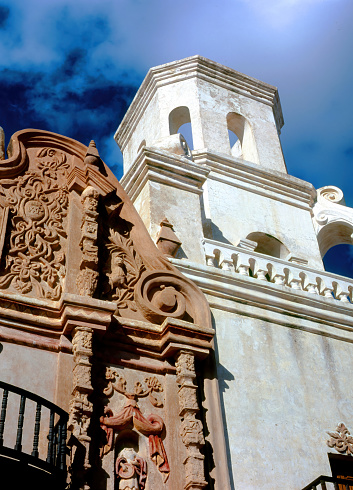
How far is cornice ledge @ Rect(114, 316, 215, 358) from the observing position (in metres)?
8.24

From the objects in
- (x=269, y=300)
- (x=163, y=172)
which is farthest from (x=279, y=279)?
(x=163, y=172)

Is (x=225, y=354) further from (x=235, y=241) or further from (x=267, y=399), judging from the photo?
(x=235, y=241)

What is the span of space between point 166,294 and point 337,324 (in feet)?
9.36

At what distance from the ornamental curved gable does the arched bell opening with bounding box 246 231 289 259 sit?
3978mm

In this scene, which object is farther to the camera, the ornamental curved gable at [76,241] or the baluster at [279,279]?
the baluster at [279,279]

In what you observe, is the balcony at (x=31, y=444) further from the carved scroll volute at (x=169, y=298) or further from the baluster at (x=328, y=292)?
the baluster at (x=328, y=292)

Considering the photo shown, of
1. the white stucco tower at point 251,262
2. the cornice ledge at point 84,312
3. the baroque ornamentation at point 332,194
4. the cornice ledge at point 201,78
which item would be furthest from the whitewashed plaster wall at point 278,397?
the cornice ledge at point 201,78

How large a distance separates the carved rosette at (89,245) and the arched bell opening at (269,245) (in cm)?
432

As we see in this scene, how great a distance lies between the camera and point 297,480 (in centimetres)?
815

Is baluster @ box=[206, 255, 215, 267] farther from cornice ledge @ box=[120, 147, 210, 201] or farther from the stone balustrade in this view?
cornice ledge @ box=[120, 147, 210, 201]

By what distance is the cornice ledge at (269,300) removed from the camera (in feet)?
30.9

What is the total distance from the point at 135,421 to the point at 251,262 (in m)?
3.72

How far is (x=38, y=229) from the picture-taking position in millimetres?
8820

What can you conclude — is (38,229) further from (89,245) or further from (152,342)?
(152,342)
